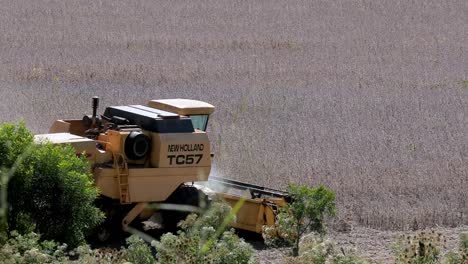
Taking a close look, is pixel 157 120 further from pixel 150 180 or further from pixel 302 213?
pixel 302 213

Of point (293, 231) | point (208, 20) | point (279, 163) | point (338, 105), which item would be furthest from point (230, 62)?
point (293, 231)

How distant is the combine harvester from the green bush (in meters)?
2.21

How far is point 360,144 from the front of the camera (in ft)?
69.7

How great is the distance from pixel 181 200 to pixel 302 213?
283 cm

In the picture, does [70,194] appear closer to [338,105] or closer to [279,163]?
[279,163]

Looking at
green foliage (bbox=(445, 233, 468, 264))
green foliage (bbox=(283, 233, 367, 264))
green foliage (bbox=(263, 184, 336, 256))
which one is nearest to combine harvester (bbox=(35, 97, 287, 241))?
green foliage (bbox=(263, 184, 336, 256))

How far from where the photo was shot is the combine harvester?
14117mm

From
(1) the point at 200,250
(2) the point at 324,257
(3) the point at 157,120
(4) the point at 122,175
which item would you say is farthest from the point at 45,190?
(2) the point at 324,257

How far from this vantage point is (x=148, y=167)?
14.5 metres

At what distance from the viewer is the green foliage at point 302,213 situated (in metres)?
12.0

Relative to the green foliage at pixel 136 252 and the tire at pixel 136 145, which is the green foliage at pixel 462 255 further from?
the tire at pixel 136 145

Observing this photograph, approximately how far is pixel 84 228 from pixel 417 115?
1432 cm

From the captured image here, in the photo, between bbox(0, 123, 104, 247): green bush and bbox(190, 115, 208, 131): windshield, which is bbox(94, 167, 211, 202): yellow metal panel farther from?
bbox(0, 123, 104, 247): green bush

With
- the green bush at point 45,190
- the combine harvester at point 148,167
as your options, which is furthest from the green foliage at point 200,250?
the combine harvester at point 148,167
